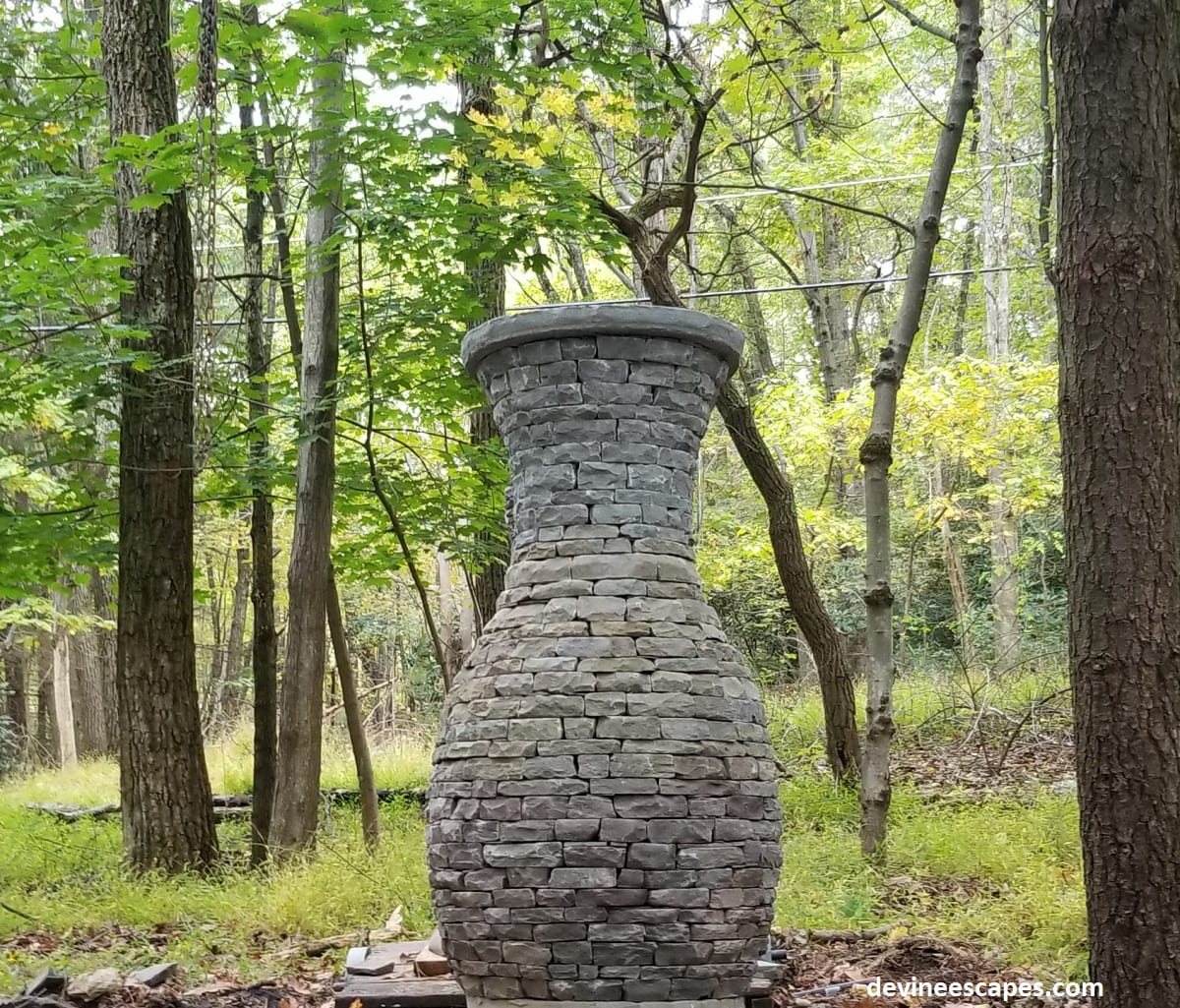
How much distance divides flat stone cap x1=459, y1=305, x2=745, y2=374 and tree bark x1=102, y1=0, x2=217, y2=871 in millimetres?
3530

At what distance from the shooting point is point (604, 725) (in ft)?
10.3

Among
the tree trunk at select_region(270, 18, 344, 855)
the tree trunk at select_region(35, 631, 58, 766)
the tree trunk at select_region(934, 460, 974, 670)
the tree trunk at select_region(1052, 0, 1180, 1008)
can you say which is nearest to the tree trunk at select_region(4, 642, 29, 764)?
the tree trunk at select_region(35, 631, 58, 766)

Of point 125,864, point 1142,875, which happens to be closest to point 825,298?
point 125,864

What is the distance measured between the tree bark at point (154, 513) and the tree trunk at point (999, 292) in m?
9.11

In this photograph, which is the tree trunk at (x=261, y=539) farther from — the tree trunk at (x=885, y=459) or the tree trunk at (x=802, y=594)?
the tree trunk at (x=885, y=459)

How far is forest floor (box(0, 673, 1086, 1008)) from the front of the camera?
15.0 ft

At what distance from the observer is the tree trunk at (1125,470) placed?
317 cm

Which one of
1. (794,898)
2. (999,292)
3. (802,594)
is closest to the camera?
(794,898)

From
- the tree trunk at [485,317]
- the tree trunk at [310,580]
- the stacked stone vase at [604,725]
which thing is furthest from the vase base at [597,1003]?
the tree trunk at [485,317]

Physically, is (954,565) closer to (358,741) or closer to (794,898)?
(794,898)

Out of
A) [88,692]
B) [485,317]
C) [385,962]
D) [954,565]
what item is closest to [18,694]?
[88,692]

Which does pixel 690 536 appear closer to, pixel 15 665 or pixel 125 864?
pixel 125 864

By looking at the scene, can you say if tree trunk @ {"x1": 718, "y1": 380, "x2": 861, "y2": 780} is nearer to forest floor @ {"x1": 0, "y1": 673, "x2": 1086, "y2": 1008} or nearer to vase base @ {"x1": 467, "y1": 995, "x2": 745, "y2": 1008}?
forest floor @ {"x1": 0, "y1": 673, "x2": 1086, "y2": 1008}

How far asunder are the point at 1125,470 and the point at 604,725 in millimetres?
1669
